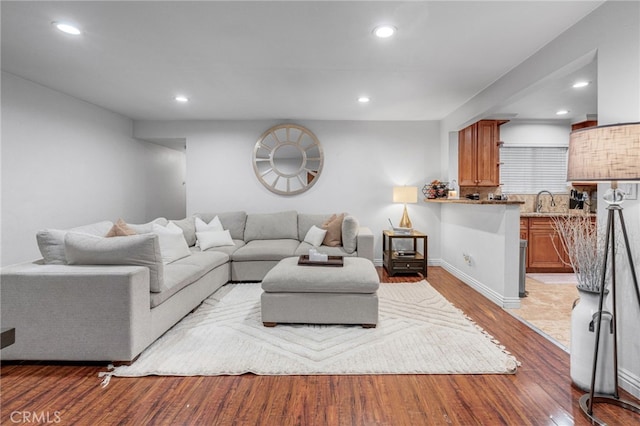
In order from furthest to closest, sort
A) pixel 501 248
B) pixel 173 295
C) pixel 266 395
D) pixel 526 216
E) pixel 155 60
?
pixel 526 216 < pixel 501 248 < pixel 155 60 < pixel 173 295 < pixel 266 395

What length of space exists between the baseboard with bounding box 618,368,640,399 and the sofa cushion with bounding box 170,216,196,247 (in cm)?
445

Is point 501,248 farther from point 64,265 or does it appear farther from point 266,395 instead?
point 64,265

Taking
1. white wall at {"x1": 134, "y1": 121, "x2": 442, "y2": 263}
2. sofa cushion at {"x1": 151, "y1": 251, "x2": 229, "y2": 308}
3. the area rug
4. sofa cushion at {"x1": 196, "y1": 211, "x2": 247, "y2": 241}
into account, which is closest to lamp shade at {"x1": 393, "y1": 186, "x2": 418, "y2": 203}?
white wall at {"x1": 134, "y1": 121, "x2": 442, "y2": 263}

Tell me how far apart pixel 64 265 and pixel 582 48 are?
4.14 meters

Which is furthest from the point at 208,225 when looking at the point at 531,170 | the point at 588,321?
the point at 531,170

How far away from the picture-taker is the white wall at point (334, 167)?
5.20m

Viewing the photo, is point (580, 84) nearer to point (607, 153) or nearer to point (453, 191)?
point (453, 191)

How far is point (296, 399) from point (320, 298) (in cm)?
100

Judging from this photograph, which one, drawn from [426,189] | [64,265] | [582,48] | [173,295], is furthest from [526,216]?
[64,265]

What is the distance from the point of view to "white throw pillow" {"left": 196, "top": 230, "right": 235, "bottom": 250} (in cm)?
419

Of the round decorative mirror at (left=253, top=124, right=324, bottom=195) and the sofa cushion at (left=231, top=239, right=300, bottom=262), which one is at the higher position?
the round decorative mirror at (left=253, top=124, right=324, bottom=195)

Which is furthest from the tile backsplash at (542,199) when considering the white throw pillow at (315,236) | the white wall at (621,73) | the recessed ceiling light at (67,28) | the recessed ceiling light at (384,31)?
the recessed ceiling light at (67,28)

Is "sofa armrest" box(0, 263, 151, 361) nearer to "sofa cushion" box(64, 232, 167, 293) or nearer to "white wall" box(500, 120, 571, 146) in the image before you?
"sofa cushion" box(64, 232, 167, 293)

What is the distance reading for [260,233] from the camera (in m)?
4.77
